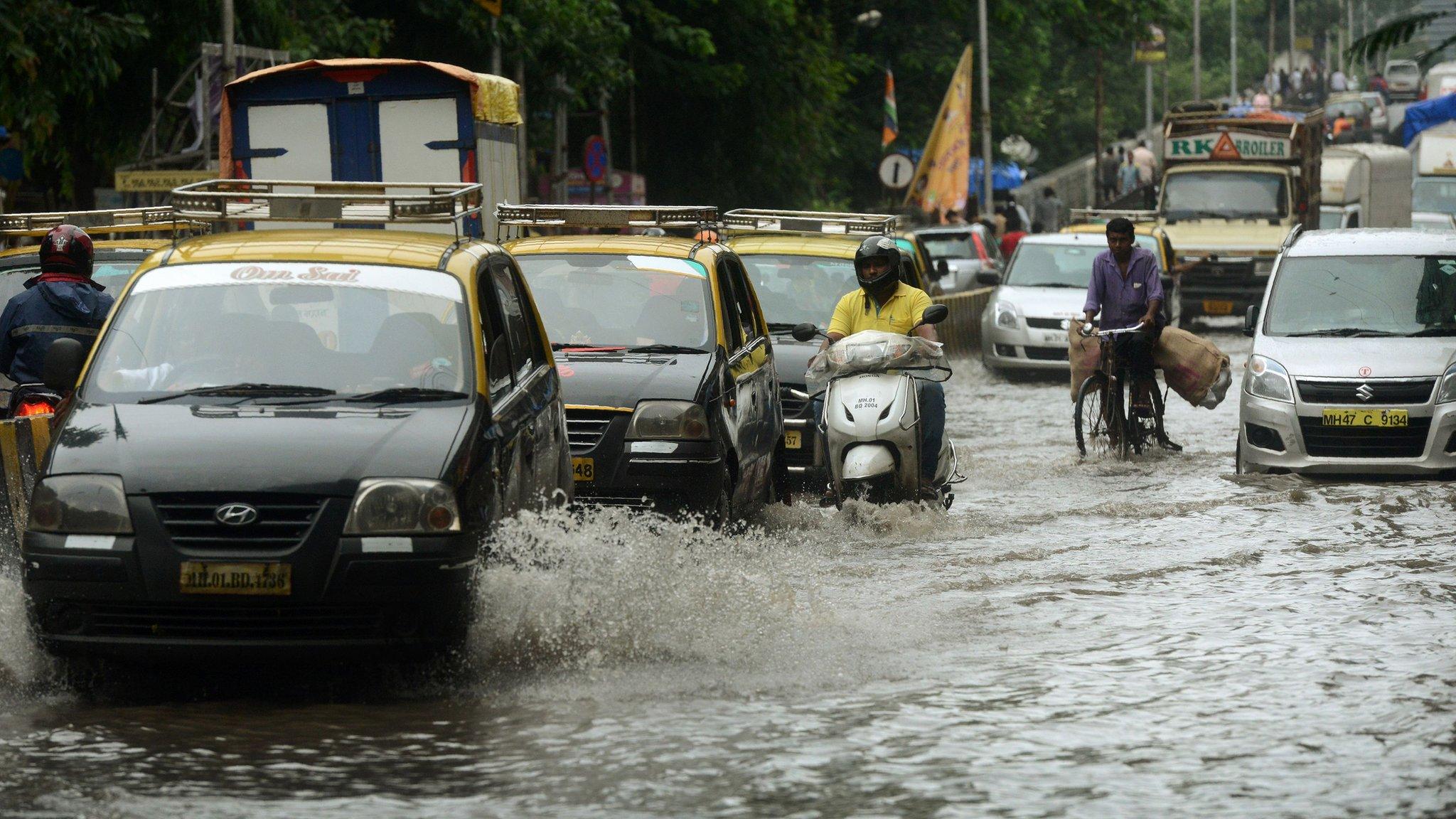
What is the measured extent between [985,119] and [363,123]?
29.5m

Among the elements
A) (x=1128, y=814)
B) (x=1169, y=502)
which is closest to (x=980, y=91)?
(x=1169, y=502)

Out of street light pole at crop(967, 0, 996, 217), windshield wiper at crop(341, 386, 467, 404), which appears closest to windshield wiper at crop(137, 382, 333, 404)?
windshield wiper at crop(341, 386, 467, 404)

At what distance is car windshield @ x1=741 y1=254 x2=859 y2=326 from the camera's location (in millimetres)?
14836

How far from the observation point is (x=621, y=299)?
11.2 m

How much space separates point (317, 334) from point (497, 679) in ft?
4.78

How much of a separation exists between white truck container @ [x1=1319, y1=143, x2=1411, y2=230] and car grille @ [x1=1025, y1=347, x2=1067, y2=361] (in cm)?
1723

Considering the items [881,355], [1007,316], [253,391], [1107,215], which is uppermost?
[1107,215]

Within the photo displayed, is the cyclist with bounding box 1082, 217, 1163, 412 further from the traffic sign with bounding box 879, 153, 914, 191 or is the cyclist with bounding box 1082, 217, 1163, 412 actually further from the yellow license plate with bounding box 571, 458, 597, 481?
the traffic sign with bounding box 879, 153, 914, 191

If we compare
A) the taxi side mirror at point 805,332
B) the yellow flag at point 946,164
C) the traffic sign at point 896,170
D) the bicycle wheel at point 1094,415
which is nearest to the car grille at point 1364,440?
the bicycle wheel at point 1094,415

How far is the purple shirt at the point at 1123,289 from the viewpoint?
1502 cm

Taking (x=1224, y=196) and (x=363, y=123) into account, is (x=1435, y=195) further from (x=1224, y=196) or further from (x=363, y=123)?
(x=363, y=123)

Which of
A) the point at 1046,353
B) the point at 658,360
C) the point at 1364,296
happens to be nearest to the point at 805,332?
the point at 658,360

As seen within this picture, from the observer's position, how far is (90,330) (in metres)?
9.34

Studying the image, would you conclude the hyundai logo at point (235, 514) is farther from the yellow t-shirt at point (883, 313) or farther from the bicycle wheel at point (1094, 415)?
the bicycle wheel at point (1094, 415)
